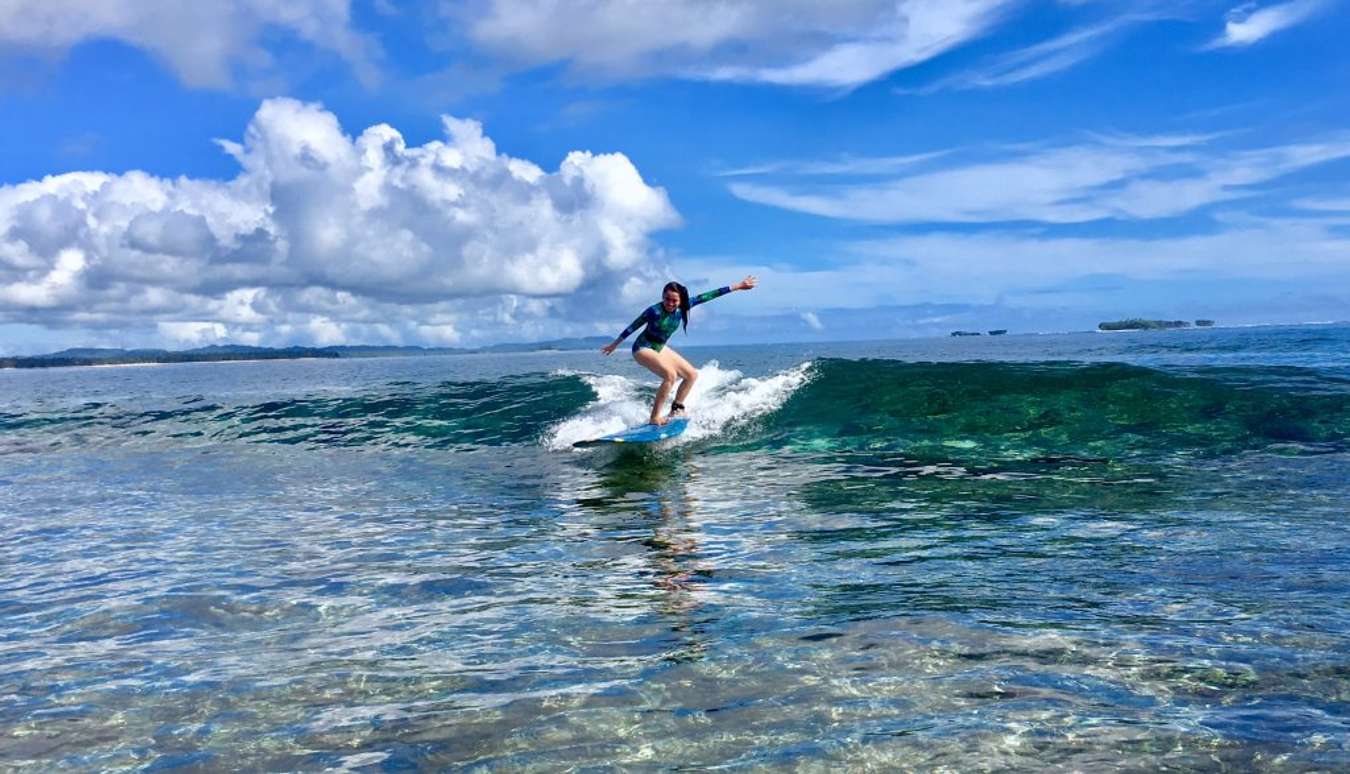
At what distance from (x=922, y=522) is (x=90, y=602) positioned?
10.6 m

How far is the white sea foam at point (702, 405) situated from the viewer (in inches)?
993

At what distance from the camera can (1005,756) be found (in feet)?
16.9

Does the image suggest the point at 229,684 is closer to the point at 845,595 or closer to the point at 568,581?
the point at 568,581

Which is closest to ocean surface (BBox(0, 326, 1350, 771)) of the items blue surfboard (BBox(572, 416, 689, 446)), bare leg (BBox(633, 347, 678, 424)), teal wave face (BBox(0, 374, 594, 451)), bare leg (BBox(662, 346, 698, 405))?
blue surfboard (BBox(572, 416, 689, 446))

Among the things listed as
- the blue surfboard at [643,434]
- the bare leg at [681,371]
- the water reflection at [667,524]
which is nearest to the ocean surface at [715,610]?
the water reflection at [667,524]

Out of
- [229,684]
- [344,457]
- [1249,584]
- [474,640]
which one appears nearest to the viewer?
[229,684]

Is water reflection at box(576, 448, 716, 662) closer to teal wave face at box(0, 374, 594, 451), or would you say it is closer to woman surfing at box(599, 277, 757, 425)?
woman surfing at box(599, 277, 757, 425)

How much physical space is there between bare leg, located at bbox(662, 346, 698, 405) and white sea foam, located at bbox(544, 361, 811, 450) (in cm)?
122

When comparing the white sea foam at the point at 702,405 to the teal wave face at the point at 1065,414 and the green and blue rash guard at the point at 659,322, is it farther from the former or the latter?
the green and blue rash guard at the point at 659,322

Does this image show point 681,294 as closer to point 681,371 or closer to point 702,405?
point 681,371

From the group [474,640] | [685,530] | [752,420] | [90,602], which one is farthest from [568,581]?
[752,420]

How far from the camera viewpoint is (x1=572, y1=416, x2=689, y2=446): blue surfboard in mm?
22844

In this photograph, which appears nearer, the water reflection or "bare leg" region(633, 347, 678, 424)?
the water reflection

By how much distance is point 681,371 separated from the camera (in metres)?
23.2
